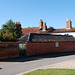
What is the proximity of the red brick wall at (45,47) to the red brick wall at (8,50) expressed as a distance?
2.30m

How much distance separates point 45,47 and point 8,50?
A: 8188 mm

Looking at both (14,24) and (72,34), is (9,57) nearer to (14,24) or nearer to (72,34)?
(14,24)

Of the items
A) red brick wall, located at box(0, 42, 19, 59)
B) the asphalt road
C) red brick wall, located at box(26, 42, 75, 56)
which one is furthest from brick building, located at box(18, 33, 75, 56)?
the asphalt road

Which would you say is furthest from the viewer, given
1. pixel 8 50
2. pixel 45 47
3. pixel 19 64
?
pixel 45 47

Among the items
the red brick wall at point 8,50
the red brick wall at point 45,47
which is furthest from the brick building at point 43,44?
the red brick wall at point 8,50

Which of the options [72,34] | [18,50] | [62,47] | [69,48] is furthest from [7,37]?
[72,34]

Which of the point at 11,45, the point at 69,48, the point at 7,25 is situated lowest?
the point at 69,48

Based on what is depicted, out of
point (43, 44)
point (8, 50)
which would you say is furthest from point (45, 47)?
point (8, 50)

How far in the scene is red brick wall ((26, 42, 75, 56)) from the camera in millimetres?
21608

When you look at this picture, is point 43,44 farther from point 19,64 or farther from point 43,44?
point 19,64

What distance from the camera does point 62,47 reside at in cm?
2809

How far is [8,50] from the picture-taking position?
1812cm

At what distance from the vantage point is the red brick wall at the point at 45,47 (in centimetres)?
2161

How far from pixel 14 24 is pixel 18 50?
45.1 feet
